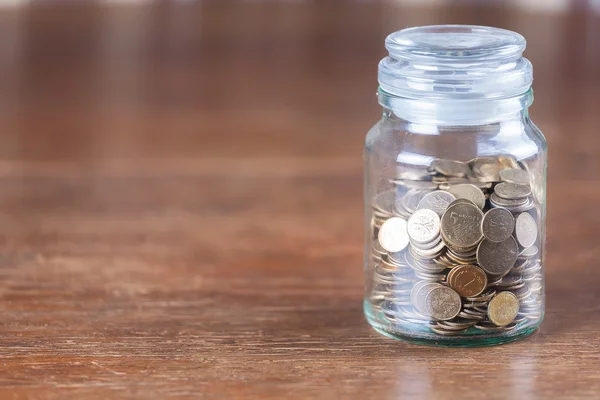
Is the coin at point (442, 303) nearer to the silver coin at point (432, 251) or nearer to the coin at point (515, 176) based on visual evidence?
the silver coin at point (432, 251)

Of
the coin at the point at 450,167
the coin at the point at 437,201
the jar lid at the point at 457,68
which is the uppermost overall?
the jar lid at the point at 457,68

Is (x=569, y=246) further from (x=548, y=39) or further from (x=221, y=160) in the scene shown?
(x=548, y=39)

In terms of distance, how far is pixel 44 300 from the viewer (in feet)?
4.09

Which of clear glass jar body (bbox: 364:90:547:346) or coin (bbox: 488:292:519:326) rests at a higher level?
clear glass jar body (bbox: 364:90:547:346)

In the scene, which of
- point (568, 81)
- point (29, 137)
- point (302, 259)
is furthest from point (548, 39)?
point (302, 259)

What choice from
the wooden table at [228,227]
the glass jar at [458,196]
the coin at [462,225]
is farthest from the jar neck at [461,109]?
the wooden table at [228,227]

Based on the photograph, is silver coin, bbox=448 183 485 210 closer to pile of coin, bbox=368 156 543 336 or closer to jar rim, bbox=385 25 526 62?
pile of coin, bbox=368 156 543 336

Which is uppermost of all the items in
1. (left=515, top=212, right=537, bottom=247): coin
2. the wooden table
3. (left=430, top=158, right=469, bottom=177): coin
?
(left=430, top=158, right=469, bottom=177): coin

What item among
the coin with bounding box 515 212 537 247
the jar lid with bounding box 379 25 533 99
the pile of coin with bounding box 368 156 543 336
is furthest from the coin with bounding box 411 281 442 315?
the jar lid with bounding box 379 25 533 99

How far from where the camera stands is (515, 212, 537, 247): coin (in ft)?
3.49

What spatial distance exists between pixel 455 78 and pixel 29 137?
4.48 feet

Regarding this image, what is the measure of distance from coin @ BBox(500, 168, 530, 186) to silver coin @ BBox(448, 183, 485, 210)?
1.5 inches

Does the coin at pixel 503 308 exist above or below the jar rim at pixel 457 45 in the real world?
below

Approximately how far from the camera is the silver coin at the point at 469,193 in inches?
41.1
